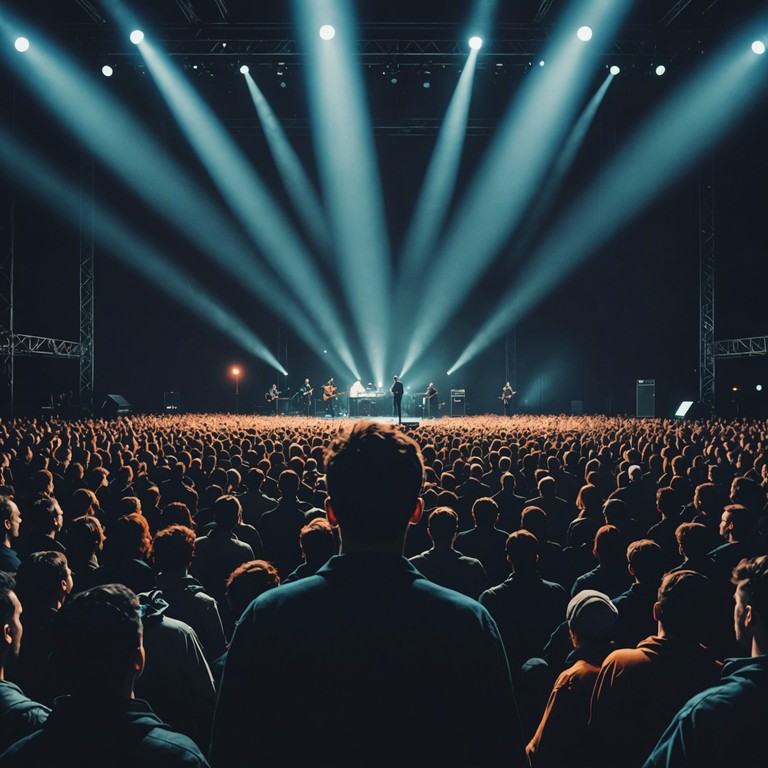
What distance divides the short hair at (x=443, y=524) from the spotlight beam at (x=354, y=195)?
1700cm

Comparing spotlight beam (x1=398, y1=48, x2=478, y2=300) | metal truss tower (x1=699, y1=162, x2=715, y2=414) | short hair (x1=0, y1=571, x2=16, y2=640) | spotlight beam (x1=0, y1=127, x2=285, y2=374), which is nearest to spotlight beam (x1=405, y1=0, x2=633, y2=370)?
spotlight beam (x1=398, y1=48, x2=478, y2=300)

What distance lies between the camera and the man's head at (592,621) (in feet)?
7.75

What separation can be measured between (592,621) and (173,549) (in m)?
2.02

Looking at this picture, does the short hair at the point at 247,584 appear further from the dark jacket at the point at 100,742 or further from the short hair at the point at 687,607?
the short hair at the point at 687,607

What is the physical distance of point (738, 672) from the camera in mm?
1640

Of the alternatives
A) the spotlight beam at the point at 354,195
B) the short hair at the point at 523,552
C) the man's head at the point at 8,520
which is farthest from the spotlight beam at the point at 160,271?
the short hair at the point at 523,552

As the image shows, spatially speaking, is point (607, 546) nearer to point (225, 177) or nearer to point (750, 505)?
point (750, 505)

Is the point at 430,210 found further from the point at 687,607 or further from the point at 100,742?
the point at 100,742

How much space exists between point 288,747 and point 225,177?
26009 millimetres

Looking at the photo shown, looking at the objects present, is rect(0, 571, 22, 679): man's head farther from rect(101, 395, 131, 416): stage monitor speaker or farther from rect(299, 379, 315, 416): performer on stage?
rect(299, 379, 315, 416): performer on stage

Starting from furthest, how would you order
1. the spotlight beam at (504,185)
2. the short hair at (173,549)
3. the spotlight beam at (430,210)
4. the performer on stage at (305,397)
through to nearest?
the performer on stage at (305,397), the spotlight beam at (430,210), the spotlight beam at (504,185), the short hair at (173,549)

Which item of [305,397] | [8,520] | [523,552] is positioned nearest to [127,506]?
[8,520]

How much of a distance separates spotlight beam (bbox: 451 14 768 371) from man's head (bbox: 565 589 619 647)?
18.7 m

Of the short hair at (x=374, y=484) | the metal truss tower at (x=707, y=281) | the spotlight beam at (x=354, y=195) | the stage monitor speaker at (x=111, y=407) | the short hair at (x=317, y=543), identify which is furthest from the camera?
the stage monitor speaker at (x=111, y=407)
